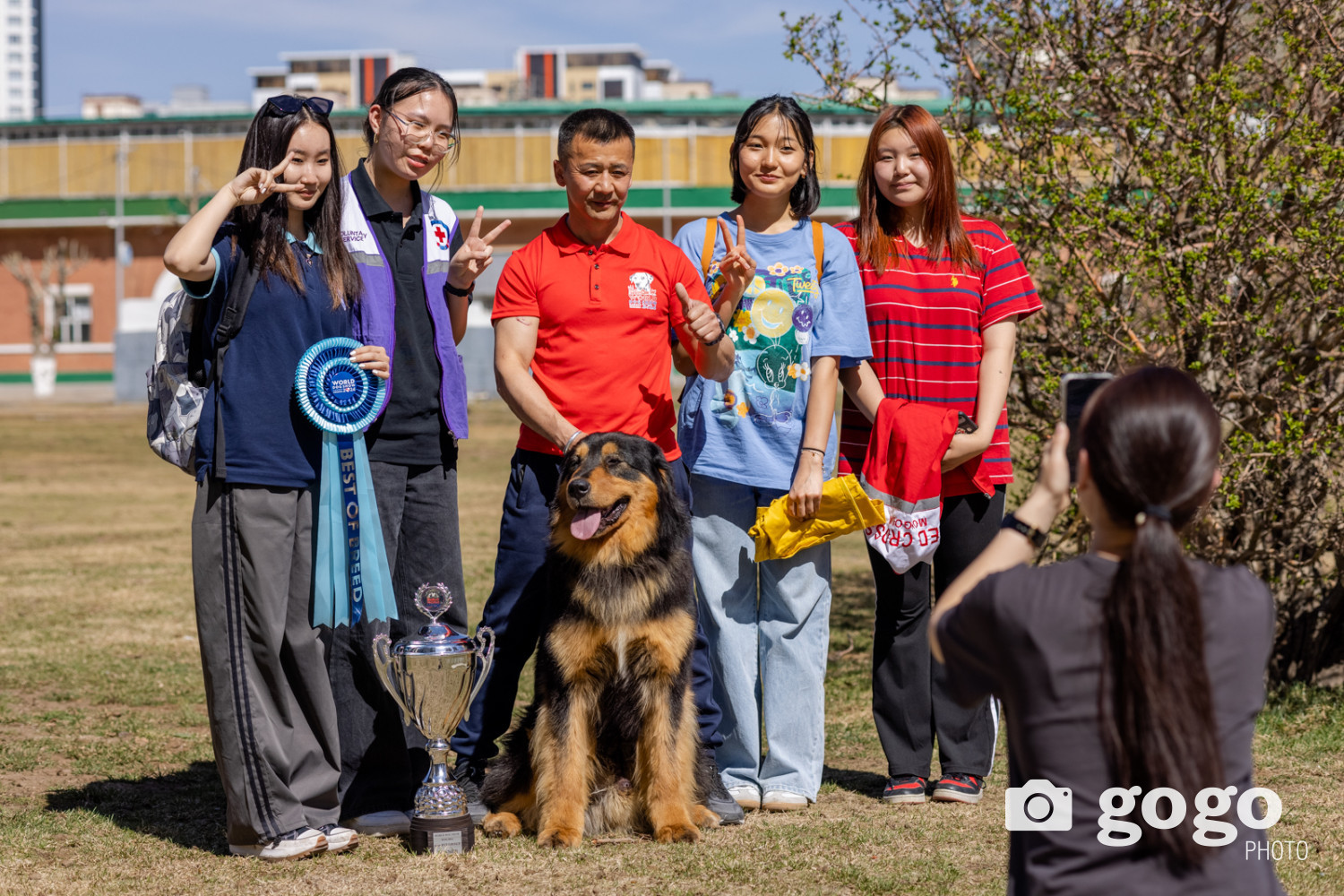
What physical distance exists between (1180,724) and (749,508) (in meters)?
2.66

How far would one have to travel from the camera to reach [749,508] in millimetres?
4430

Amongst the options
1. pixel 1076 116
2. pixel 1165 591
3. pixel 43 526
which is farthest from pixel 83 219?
pixel 1165 591

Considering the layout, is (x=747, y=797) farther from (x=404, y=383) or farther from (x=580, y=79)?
(x=580, y=79)

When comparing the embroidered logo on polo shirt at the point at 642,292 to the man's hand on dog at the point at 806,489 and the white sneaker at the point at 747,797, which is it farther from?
the white sneaker at the point at 747,797

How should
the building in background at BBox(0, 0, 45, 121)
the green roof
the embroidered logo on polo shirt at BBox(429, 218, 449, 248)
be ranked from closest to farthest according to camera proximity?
1. the embroidered logo on polo shirt at BBox(429, 218, 449, 248)
2. the green roof
3. the building in background at BBox(0, 0, 45, 121)

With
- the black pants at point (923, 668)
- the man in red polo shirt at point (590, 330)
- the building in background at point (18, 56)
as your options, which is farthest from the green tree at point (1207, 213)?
the building in background at point (18, 56)

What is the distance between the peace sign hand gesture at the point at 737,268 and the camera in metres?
4.11

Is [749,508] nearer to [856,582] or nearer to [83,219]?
[856,582]

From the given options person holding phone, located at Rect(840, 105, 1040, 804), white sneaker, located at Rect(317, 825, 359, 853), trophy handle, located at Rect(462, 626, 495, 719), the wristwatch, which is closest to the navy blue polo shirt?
trophy handle, located at Rect(462, 626, 495, 719)

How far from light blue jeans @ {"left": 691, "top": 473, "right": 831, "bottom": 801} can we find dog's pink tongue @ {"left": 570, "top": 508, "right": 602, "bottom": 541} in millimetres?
559

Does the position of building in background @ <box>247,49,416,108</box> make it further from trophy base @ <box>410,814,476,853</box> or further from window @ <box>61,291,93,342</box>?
trophy base @ <box>410,814,476,853</box>

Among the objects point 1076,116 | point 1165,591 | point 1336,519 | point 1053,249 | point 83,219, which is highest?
point 83,219

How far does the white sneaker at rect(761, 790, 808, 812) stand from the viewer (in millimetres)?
4434

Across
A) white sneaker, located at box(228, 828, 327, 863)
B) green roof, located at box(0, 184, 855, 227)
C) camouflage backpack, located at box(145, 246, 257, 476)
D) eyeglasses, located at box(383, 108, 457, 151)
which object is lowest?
white sneaker, located at box(228, 828, 327, 863)
